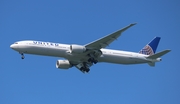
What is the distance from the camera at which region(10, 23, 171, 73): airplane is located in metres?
42.9

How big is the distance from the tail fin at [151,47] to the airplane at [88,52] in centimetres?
86

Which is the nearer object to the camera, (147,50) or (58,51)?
(58,51)

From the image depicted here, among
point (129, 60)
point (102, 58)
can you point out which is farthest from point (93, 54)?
point (129, 60)

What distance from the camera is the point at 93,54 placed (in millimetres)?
44906

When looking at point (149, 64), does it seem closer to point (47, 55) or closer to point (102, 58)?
point (102, 58)

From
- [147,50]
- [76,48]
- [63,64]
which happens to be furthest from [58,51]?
[147,50]

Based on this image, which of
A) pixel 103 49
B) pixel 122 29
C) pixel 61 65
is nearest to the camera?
pixel 122 29

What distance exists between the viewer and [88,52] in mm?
44469

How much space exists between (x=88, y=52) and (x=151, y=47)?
A: 1143 cm

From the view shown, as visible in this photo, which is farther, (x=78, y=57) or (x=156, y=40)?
(x=156, y=40)

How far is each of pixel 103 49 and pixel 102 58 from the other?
4.57ft

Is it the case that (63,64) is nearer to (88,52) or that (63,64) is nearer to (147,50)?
(88,52)

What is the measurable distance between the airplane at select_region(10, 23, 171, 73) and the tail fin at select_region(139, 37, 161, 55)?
0.86 metres

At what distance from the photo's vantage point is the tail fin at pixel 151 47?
49938mm
